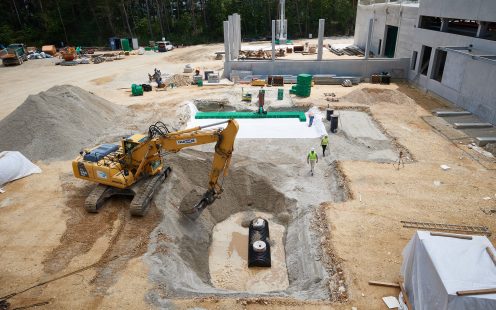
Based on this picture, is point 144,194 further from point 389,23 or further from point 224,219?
point 389,23

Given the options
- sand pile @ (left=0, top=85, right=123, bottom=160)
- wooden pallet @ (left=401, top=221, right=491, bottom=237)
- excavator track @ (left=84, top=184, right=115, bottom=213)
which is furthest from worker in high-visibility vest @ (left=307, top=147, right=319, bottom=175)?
sand pile @ (left=0, top=85, right=123, bottom=160)

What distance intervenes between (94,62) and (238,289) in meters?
38.1

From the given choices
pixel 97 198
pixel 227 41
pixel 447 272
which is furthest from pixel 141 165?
pixel 227 41

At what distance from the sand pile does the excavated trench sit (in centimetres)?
639

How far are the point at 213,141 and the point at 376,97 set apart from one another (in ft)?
59.2

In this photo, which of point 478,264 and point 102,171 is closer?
point 478,264

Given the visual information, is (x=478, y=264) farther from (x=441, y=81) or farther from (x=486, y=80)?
(x=441, y=81)

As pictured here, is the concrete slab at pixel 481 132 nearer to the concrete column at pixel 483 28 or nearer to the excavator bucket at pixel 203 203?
the concrete column at pixel 483 28

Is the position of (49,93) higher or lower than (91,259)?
higher

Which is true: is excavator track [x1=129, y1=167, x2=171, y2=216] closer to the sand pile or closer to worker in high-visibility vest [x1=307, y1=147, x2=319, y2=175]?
worker in high-visibility vest [x1=307, y1=147, x2=319, y2=175]

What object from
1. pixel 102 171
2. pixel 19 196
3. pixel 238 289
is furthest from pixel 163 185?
pixel 19 196

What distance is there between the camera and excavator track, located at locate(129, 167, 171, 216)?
38.3 feet

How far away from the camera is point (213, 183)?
11727 millimetres

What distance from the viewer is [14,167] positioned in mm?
14984
